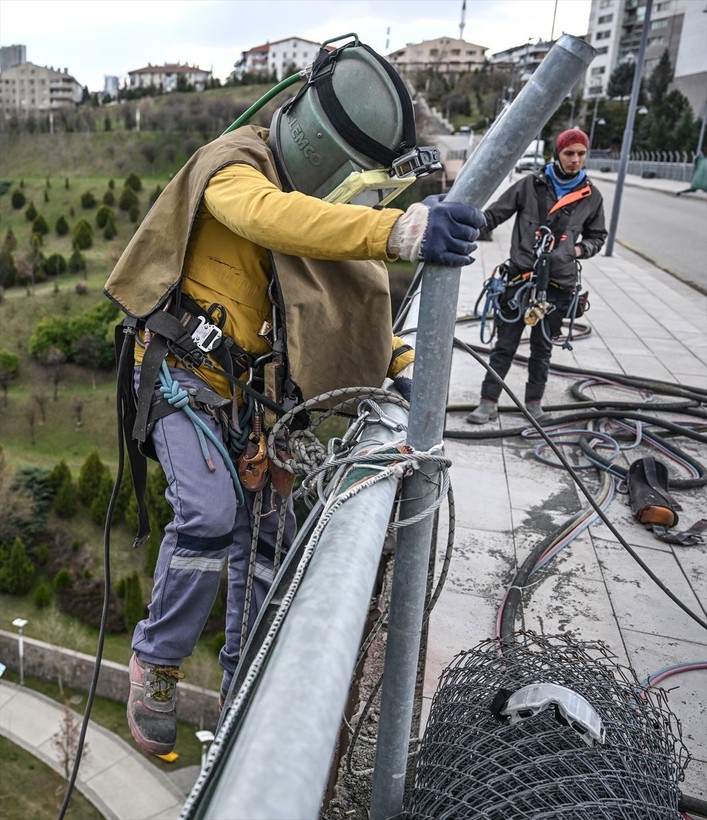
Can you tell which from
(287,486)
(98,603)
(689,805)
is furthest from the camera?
(98,603)

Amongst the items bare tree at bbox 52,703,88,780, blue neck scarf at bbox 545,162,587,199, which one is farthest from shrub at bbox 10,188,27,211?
blue neck scarf at bbox 545,162,587,199

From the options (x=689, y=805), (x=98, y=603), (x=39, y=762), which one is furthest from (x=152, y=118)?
(x=689, y=805)

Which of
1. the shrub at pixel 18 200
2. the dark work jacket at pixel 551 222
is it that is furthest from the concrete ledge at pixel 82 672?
the shrub at pixel 18 200

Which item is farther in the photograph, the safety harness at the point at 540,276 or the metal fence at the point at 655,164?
the metal fence at the point at 655,164

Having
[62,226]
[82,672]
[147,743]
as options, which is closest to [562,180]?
[147,743]

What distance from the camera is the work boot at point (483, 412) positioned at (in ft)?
19.4

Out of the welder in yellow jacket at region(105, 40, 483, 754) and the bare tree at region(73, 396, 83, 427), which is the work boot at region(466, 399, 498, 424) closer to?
the welder in yellow jacket at region(105, 40, 483, 754)

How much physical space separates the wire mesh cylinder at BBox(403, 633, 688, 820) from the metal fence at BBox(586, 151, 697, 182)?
128 feet

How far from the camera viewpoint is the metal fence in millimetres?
41659

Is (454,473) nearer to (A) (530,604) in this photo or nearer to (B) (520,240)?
(A) (530,604)

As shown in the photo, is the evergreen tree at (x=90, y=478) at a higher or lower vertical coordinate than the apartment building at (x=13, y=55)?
lower

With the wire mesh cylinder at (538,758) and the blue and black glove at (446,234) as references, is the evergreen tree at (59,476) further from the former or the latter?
the blue and black glove at (446,234)

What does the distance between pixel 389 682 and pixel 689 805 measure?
3.90 feet

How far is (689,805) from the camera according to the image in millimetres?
2334
